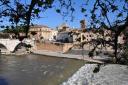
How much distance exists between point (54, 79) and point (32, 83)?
240 cm

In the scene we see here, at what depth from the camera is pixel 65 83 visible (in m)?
19.6

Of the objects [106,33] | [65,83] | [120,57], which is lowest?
[65,83]

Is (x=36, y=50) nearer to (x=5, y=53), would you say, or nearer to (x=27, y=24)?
(x=5, y=53)

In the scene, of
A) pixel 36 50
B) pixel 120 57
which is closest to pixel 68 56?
pixel 36 50

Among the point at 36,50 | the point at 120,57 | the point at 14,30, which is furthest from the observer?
the point at 36,50

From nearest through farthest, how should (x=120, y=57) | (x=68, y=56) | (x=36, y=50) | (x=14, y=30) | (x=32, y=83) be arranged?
(x=14, y=30), (x=120, y=57), (x=32, y=83), (x=68, y=56), (x=36, y=50)

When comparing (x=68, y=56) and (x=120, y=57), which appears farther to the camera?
(x=68, y=56)

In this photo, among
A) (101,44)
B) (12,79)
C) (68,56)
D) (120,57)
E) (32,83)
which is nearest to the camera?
(101,44)

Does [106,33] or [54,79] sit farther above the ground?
[106,33]

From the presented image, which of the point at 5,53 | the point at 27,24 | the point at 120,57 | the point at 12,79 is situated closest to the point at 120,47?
the point at 120,57

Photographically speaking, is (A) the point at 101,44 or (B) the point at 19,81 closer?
(A) the point at 101,44

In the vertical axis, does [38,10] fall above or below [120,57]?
above

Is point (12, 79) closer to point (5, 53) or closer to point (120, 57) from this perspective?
point (120, 57)

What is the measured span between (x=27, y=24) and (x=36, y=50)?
Result: 41944 millimetres
